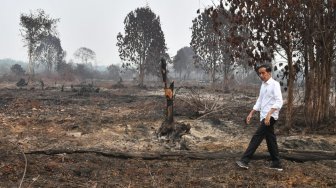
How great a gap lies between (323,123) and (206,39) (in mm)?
22595

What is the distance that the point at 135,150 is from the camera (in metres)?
8.51

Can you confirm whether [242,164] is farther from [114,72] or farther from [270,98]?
[114,72]

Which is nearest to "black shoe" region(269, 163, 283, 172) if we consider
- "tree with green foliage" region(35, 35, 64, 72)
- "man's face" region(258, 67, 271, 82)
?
"man's face" region(258, 67, 271, 82)

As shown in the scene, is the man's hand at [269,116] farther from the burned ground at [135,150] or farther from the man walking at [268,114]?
the burned ground at [135,150]

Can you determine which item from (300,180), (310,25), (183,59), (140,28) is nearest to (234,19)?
(310,25)

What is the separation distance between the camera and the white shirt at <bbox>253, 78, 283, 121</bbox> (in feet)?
20.5

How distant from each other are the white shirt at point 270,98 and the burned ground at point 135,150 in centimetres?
101

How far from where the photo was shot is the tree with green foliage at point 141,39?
123 ft

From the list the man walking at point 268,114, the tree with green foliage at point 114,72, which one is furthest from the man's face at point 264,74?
the tree with green foliage at point 114,72

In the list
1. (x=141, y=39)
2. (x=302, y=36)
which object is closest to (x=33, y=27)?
(x=141, y=39)

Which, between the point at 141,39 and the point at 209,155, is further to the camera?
the point at 141,39

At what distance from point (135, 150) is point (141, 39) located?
97.4ft

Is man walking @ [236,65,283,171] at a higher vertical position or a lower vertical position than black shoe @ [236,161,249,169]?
higher

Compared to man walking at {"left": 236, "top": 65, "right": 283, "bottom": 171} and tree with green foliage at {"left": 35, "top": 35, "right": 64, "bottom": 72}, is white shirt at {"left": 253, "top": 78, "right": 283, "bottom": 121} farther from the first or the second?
tree with green foliage at {"left": 35, "top": 35, "right": 64, "bottom": 72}
